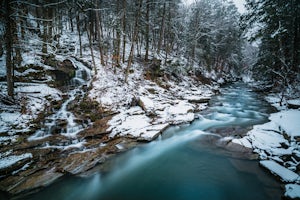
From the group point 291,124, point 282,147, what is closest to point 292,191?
point 282,147

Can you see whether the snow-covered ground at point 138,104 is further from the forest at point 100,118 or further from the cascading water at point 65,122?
the cascading water at point 65,122

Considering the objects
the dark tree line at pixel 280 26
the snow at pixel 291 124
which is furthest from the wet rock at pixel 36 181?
the dark tree line at pixel 280 26

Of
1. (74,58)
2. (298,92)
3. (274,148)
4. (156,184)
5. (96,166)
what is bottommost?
(156,184)

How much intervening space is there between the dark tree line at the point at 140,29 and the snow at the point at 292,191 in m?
10.8

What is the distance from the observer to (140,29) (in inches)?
744

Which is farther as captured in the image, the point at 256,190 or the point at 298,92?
the point at 298,92

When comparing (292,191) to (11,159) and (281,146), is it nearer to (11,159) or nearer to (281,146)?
(281,146)

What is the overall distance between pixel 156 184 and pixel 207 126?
5.39m

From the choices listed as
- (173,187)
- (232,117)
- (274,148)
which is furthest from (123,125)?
(232,117)

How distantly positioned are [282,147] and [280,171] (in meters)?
1.42

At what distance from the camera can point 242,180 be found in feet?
18.0

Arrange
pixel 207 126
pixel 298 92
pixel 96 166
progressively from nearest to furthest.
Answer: pixel 96 166 < pixel 207 126 < pixel 298 92

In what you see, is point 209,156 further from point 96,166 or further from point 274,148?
point 96,166

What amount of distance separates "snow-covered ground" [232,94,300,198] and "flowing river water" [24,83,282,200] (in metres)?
0.35
